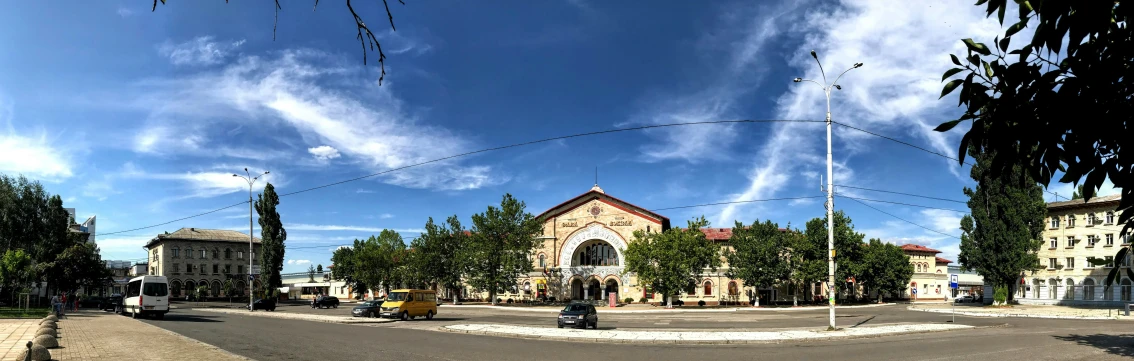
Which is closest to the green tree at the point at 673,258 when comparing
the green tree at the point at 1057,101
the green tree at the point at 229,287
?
Result: the green tree at the point at 1057,101

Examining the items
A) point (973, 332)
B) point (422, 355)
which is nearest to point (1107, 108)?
point (422, 355)

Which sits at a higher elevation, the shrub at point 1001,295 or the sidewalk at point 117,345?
the sidewalk at point 117,345

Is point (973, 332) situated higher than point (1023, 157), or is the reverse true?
point (1023, 157)

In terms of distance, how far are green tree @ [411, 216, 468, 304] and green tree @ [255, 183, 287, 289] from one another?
1650 centimetres

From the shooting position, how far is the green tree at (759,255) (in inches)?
2638

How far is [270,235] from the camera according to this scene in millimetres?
73688

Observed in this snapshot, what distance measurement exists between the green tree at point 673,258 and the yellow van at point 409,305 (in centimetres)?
2727

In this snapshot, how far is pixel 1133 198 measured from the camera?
184 inches

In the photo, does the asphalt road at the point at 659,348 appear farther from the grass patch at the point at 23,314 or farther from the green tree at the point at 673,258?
the green tree at the point at 673,258

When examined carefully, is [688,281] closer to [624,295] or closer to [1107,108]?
[624,295]

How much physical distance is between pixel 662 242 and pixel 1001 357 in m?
45.7

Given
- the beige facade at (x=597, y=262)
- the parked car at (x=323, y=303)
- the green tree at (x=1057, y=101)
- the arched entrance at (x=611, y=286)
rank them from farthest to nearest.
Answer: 1. the arched entrance at (x=611, y=286)
2. the beige facade at (x=597, y=262)
3. the parked car at (x=323, y=303)
4. the green tree at (x=1057, y=101)

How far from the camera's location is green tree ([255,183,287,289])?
241ft

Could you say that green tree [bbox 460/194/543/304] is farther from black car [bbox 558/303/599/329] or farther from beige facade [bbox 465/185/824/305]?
black car [bbox 558/303/599/329]
